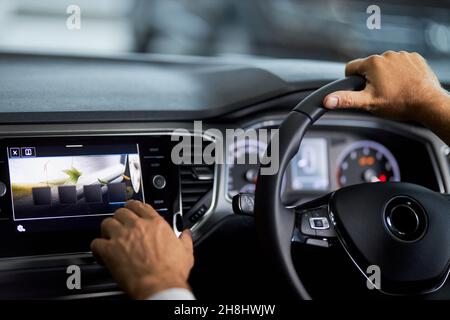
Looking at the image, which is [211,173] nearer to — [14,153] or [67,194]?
[67,194]

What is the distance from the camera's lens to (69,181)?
1.49m

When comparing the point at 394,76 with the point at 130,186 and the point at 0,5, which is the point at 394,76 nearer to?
the point at 130,186

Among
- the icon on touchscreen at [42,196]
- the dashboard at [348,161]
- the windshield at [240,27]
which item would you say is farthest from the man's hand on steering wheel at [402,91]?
the windshield at [240,27]

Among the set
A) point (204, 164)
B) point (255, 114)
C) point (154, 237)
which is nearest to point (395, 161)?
point (255, 114)

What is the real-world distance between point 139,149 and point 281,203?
523 millimetres

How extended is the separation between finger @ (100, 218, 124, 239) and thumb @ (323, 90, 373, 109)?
45 cm

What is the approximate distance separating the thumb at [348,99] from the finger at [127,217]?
0.42m

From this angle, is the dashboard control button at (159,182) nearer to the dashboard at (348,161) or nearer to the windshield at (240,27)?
the dashboard at (348,161)

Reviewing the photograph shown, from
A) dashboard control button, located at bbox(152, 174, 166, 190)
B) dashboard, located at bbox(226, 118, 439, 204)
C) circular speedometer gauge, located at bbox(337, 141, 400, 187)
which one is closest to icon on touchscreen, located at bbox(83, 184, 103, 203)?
dashboard control button, located at bbox(152, 174, 166, 190)

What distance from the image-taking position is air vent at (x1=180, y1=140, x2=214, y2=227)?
5.36 feet

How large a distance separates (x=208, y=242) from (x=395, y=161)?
2.19ft

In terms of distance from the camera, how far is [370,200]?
127 cm

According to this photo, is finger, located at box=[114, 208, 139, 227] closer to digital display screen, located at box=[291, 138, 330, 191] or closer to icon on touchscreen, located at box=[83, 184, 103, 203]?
icon on touchscreen, located at box=[83, 184, 103, 203]

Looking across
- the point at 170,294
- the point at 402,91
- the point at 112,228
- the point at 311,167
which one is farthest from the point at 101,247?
the point at 311,167
